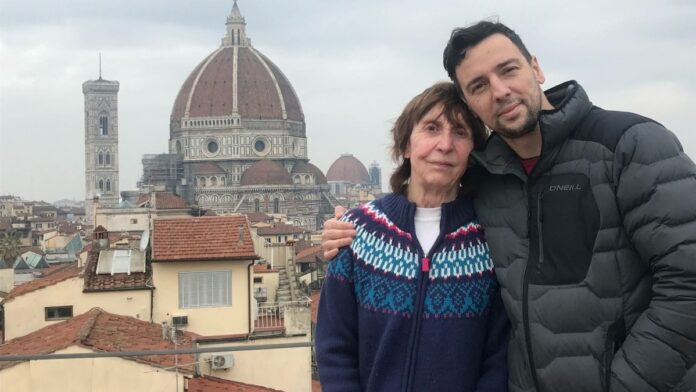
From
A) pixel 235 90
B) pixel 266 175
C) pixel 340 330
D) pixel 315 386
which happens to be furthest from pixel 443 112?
pixel 235 90

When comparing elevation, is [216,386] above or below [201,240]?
below

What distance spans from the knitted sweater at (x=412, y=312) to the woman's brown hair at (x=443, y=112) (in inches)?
8.2

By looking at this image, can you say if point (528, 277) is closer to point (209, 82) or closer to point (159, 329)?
point (159, 329)

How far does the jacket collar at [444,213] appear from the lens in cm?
248

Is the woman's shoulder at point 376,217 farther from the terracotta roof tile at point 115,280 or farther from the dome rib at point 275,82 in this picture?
the dome rib at point 275,82

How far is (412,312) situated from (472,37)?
785 mm

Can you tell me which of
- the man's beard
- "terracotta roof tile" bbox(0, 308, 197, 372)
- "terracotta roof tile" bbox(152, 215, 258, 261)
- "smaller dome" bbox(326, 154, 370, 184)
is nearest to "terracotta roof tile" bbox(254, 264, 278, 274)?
"terracotta roof tile" bbox(152, 215, 258, 261)

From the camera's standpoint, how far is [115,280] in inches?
447

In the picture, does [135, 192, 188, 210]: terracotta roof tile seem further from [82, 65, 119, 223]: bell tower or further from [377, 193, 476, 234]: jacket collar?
[82, 65, 119, 223]: bell tower

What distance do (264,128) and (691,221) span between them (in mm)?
89773

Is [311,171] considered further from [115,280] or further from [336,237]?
[336,237]

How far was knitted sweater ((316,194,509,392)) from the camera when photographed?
2.42 meters

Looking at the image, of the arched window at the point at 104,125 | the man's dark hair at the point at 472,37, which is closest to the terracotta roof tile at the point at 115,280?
the man's dark hair at the point at 472,37

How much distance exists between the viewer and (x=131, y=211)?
3192 centimetres
